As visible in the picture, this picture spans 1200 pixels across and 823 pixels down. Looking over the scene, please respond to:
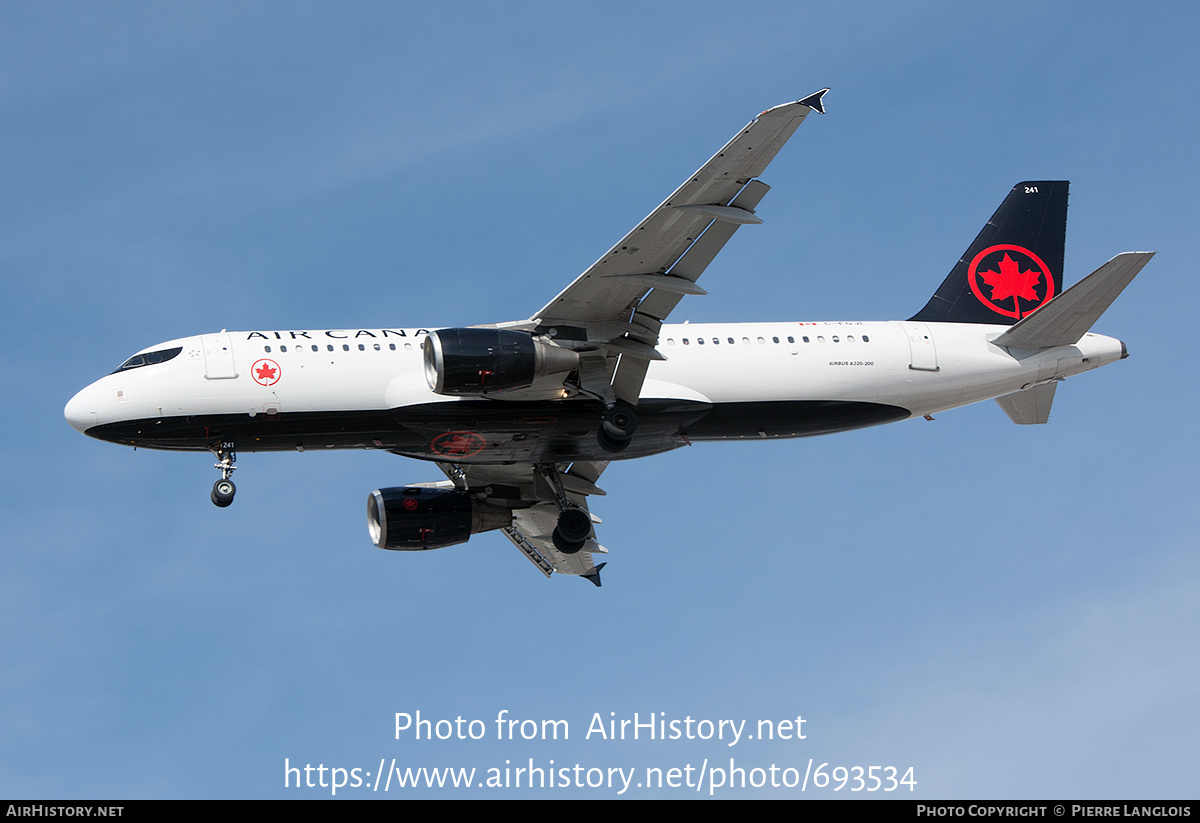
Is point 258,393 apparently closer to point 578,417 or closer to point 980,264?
point 578,417

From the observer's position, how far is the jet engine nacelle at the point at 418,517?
43406mm

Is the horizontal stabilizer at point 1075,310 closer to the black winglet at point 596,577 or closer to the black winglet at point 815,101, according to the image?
the black winglet at point 815,101

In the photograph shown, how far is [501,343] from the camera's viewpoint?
35.5m

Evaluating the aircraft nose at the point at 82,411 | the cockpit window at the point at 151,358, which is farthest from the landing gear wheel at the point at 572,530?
the aircraft nose at the point at 82,411

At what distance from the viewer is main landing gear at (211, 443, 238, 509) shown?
122 ft

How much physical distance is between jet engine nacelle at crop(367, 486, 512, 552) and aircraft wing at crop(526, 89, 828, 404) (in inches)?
333

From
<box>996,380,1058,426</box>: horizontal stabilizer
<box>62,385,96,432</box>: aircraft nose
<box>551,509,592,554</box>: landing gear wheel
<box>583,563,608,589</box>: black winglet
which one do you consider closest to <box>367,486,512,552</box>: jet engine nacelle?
<box>551,509,592,554</box>: landing gear wheel

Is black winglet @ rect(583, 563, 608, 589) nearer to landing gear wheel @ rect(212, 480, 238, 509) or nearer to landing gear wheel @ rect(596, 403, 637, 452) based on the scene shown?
landing gear wheel @ rect(596, 403, 637, 452)

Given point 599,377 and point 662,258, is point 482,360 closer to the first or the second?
point 599,377

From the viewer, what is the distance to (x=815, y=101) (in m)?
30.7

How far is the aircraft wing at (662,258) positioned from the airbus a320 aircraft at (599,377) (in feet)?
0.15

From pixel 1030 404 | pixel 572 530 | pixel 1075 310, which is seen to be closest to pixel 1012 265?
pixel 1030 404

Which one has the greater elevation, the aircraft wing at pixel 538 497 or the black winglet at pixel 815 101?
the black winglet at pixel 815 101

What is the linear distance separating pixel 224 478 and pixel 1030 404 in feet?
77.3
